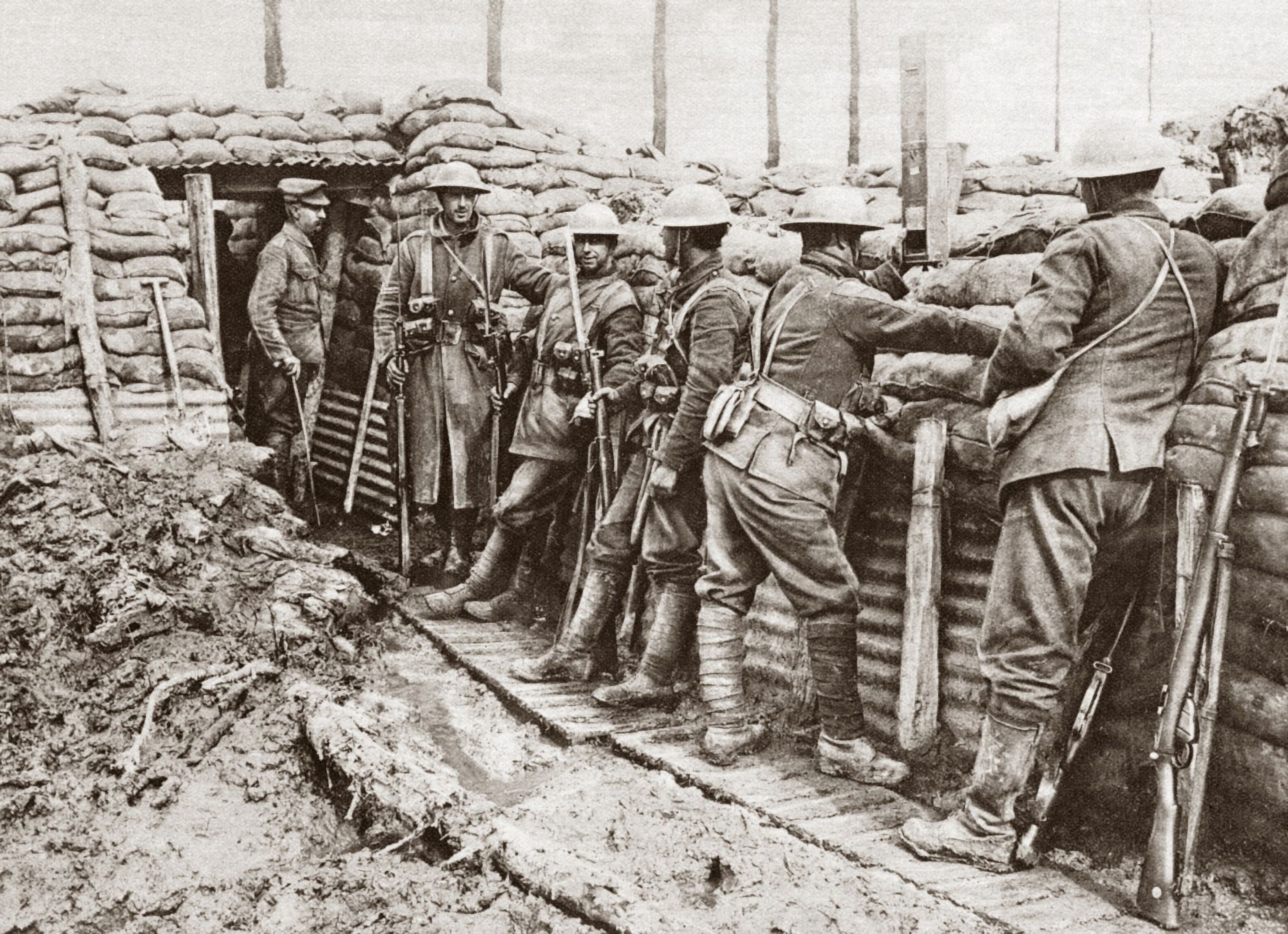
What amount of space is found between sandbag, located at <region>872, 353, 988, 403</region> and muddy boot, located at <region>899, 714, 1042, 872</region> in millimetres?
1191

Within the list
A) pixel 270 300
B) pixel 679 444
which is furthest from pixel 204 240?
pixel 679 444

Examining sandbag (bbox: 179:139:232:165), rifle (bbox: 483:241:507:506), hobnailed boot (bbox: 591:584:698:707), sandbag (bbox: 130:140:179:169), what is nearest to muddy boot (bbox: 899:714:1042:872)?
hobnailed boot (bbox: 591:584:698:707)

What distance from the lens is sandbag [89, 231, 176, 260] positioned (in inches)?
291

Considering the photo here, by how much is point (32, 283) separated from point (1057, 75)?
16.5 meters

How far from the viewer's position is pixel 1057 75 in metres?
18.8

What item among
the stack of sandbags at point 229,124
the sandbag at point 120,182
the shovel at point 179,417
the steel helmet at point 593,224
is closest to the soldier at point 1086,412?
the steel helmet at point 593,224

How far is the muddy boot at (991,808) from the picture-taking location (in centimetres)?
346

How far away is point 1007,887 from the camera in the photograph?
11.0 feet

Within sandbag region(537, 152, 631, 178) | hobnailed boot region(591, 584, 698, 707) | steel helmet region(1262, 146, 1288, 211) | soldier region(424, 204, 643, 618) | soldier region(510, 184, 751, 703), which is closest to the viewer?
steel helmet region(1262, 146, 1288, 211)

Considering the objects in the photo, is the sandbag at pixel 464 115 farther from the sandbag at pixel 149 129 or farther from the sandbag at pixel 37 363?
the sandbag at pixel 37 363

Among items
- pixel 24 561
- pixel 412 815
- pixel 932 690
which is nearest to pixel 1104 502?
pixel 932 690

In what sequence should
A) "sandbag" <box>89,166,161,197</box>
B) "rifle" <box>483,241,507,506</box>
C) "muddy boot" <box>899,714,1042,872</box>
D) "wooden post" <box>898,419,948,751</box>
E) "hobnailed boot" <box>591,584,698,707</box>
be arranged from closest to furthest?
1. "muddy boot" <box>899,714,1042,872</box>
2. "wooden post" <box>898,419,948,751</box>
3. "hobnailed boot" <box>591,584,698,707</box>
4. "rifle" <box>483,241,507,506</box>
5. "sandbag" <box>89,166,161,197</box>

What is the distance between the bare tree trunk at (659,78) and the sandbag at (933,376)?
14813mm

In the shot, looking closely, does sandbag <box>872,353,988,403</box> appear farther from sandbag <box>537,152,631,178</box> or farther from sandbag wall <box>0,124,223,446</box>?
sandbag <box>537,152,631,178</box>
